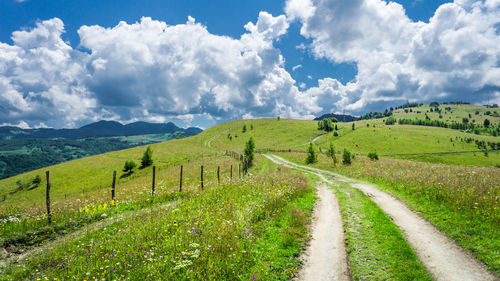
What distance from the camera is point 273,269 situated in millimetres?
6379

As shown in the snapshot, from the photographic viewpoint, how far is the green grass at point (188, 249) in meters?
5.96

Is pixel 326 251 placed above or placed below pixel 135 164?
above

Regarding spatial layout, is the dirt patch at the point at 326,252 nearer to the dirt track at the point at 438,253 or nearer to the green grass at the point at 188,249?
the green grass at the point at 188,249

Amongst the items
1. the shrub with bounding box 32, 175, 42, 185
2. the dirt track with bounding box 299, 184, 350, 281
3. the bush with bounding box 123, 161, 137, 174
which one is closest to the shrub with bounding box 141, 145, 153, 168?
the bush with bounding box 123, 161, 137, 174

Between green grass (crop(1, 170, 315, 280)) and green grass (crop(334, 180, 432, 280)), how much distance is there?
1.96 metres

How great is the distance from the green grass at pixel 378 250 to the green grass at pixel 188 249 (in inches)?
77.1

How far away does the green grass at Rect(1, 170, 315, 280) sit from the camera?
596 centimetres

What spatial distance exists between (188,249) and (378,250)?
6.83m

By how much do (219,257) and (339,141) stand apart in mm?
116062

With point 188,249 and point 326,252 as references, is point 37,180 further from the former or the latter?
point 326,252

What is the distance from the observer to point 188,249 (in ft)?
22.8

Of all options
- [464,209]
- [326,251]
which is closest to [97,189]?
[326,251]

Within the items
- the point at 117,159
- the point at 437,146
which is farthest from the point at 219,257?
the point at 437,146

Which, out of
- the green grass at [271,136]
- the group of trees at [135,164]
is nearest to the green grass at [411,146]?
the green grass at [271,136]
